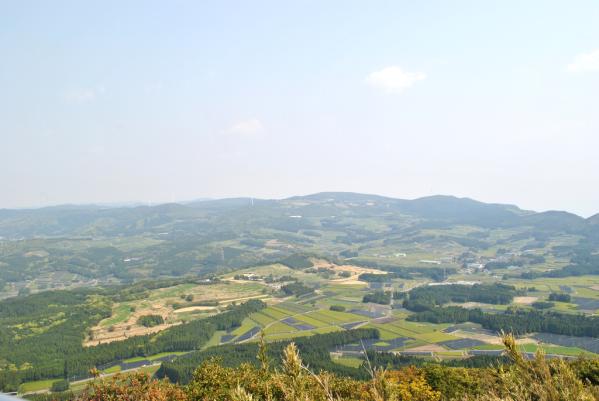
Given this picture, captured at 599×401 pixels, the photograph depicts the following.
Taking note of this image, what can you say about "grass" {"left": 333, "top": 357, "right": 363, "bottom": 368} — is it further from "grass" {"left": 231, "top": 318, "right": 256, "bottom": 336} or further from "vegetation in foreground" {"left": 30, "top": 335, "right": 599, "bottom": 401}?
"grass" {"left": 231, "top": 318, "right": 256, "bottom": 336}

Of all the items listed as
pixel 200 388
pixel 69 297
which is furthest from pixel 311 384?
pixel 69 297

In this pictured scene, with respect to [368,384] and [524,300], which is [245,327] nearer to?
[368,384]

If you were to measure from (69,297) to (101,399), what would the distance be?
619 feet

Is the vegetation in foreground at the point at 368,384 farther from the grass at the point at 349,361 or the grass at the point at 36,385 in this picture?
the grass at the point at 349,361

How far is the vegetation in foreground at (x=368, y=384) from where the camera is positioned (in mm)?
14635

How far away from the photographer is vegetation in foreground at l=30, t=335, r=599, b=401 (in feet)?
48.0

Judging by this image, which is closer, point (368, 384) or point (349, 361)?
point (368, 384)

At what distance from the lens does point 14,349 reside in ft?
439

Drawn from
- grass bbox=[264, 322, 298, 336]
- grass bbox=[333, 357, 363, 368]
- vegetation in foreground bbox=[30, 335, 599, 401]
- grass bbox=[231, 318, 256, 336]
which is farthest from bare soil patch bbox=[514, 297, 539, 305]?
vegetation in foreground bbox=[30, 335, 599, 401]

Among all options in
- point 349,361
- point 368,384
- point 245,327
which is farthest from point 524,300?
point 368,384

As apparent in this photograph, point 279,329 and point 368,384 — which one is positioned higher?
point 368,384

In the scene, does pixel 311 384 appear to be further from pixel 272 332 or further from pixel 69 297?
pixel 69 297

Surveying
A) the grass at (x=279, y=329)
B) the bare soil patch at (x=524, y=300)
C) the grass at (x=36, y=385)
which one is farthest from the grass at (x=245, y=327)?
the bare soil patch at (x=524, y=300)

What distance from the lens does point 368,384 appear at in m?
49.4
